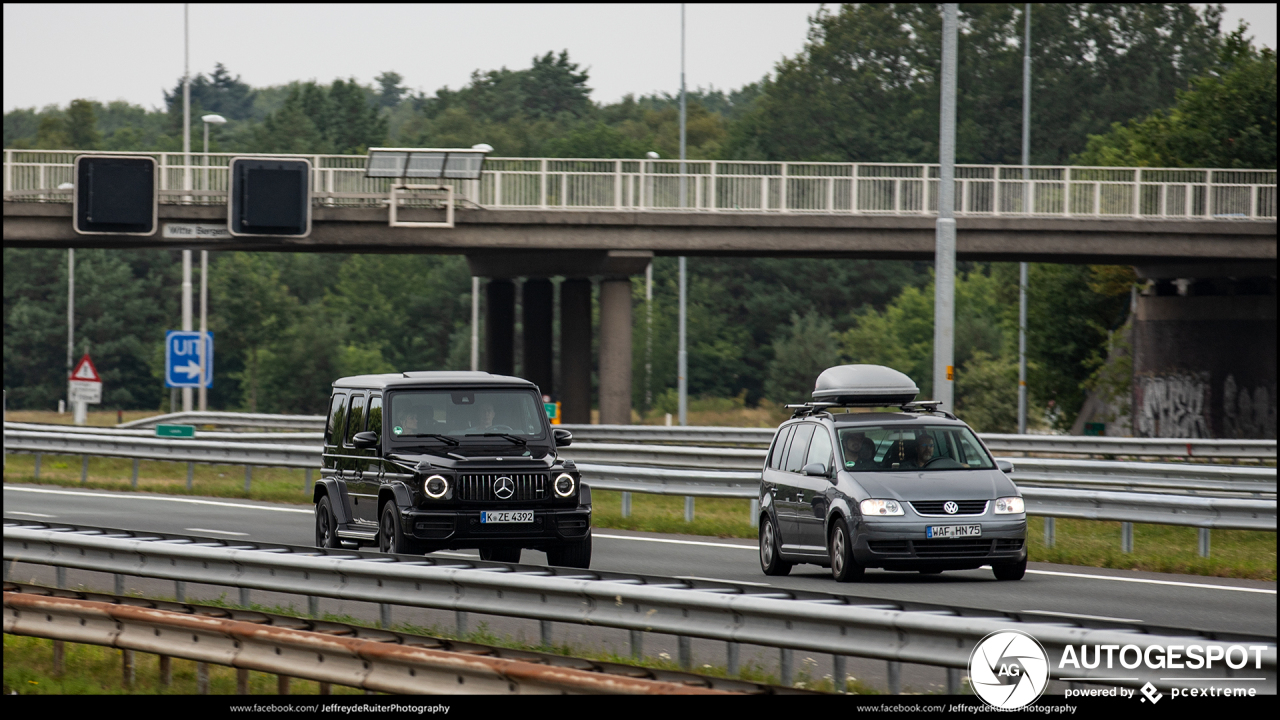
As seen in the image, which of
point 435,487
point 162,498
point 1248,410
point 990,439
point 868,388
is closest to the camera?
point 435,487

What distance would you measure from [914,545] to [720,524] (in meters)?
7.35

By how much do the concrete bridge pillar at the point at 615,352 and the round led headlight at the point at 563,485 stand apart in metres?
29.0

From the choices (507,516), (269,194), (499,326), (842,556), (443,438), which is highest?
(269,194)

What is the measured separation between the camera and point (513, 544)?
47.0ft

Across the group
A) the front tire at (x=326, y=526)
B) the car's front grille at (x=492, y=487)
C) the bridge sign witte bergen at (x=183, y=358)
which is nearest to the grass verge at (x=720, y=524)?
the bridge sign witte bergen at (x=183, y=358)

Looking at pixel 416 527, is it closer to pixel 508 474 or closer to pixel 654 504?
pixel 508 474

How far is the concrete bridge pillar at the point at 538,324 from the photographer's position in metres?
46.8

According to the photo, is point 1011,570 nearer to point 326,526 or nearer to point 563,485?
point 563,485

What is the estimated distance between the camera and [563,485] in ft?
47.4

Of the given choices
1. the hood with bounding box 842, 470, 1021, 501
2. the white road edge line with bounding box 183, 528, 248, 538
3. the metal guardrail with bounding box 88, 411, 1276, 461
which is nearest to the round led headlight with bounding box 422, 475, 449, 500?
the hood with bounding box 842, 470, 1021, 501

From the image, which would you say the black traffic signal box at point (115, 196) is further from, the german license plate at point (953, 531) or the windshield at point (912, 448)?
the german license plate at point (953, 531)

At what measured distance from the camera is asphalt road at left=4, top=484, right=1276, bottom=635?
1247cm

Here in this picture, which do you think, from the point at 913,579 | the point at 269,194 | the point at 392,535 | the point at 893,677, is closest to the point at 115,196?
the point at 269,194

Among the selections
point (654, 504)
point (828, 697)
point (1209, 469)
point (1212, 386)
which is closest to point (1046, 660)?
point (828, 697)
